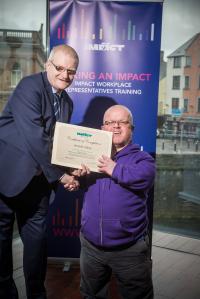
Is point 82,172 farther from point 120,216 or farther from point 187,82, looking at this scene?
point 187,82

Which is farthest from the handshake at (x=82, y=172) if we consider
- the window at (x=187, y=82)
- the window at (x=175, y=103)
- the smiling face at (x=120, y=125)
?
the window at (x=175, y=103)

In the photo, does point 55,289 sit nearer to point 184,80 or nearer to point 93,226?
point 93,226

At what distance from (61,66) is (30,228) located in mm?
1042

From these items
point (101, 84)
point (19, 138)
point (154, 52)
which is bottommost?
point (19, 138)

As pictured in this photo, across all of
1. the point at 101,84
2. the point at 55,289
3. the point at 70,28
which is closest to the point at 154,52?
the point at 101,84

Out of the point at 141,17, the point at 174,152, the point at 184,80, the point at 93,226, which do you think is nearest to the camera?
the point at 93,226

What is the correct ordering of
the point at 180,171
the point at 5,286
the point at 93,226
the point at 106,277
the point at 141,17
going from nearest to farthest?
the point at 93,226 → the point at 106,277 → the point at 5,286 → the point at 141,17 → the point at 180,171

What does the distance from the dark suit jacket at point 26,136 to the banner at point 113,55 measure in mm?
749

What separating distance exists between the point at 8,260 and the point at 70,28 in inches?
71.3

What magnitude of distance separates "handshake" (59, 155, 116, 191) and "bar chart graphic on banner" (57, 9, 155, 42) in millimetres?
1212

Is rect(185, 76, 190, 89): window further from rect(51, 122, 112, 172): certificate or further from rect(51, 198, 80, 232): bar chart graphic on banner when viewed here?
rect(51, 122, 112, 172): certificate

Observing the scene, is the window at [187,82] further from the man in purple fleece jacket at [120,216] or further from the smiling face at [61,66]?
the man in purple fleece jacket at [120,216]

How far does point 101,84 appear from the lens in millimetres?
2727

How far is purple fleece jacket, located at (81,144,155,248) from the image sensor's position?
1.74m
